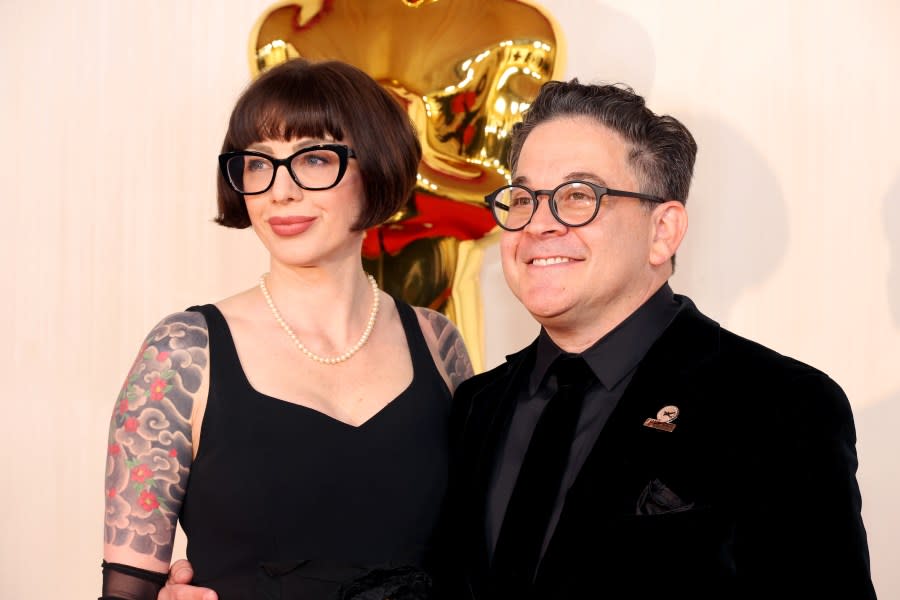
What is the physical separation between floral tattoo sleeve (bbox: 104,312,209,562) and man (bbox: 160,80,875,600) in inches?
4.9

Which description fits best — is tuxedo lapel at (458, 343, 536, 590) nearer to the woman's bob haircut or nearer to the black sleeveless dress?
the black sleeveless dress

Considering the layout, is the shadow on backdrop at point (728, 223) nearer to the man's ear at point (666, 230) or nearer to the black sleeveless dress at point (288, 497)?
the man's ear at point (666, 230)

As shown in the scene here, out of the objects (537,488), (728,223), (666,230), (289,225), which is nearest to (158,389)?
(289,225)

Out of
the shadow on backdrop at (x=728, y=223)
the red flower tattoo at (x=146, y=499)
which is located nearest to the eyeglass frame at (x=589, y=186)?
the red flower tattoo at (x=146, y=499)

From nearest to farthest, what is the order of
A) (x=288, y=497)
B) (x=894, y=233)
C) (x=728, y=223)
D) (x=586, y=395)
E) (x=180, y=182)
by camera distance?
(x=586, y=395) → (x=288, y=497) → (x=894, y=233) → (x=728, y=223) → (x=180, y=182)

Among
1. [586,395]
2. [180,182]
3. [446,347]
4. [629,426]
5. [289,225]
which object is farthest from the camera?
[180,182]

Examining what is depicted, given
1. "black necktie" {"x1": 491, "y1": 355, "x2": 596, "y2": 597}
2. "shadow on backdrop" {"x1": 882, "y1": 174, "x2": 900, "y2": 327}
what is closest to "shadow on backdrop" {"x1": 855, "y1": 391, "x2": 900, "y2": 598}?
"shadow on backdrop" {"x1": 882, "y1": 174, "x2": 900, "y2": 327}

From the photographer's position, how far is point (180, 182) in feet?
10.5

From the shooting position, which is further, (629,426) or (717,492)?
(629,426)

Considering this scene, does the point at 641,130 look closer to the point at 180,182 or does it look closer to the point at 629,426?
the point at 629,426

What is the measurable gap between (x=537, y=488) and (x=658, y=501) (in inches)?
8.0

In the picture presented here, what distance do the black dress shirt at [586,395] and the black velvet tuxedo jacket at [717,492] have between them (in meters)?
0.05

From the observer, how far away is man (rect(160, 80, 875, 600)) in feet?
4.97

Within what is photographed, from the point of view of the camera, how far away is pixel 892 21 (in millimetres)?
2912
